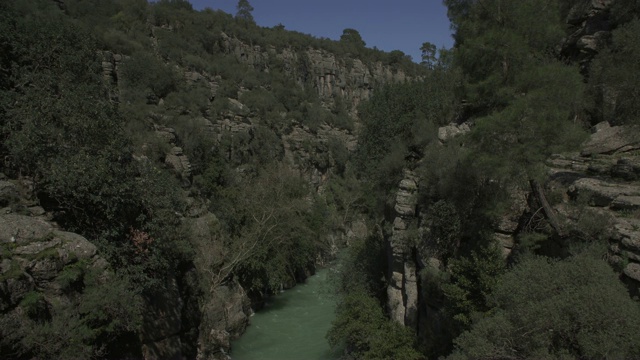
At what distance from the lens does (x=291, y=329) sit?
72.2 feet

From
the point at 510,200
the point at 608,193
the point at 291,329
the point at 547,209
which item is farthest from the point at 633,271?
the point at 291,329

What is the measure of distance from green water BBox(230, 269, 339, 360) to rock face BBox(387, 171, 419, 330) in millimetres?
4033

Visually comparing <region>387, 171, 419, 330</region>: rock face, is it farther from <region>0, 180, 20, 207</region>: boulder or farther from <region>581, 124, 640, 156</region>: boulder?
<region>0, 180, 20, 207</region>: boulder

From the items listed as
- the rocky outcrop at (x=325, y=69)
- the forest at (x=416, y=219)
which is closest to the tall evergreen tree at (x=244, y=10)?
the rocky outcrop at (x=325, y=69)

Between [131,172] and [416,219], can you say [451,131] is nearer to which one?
[416,219]

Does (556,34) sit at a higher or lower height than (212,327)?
higher

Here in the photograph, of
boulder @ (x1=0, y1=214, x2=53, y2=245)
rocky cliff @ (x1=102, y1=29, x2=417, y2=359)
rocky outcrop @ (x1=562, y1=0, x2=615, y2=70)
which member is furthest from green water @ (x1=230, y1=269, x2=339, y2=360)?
rocky outcrop @ (x1=562, y1=0, x2=615, y2=70)

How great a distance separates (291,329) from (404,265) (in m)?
8.55

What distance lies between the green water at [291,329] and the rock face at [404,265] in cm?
403

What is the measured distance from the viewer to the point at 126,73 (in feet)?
100

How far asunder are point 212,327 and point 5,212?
33.8 ft

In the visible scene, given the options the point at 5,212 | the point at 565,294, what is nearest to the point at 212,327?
the point at 5,212

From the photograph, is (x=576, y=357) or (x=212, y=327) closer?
(x=576, y=357)

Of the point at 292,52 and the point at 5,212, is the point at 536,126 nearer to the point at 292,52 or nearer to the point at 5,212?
the point at 5,212
